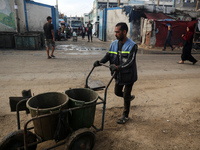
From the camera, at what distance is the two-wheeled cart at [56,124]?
202cm

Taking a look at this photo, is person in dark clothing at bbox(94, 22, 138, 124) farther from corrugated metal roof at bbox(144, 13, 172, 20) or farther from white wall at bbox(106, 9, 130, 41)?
white wall at bbox(106, 9, 130, 41)

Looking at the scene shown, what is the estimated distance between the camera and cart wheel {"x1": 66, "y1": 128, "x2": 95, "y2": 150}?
2168 millimetres

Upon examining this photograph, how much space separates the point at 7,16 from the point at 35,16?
2.94 meters

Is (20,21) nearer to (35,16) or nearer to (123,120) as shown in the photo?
(35,16)

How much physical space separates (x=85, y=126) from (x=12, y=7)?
14524 mm

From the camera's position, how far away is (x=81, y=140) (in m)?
2.30

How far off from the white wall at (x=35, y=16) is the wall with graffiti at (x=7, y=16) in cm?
179

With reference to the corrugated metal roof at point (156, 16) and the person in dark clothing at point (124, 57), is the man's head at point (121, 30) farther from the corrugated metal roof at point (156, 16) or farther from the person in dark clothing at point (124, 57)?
the corrugated metal roof at point (156, 16)

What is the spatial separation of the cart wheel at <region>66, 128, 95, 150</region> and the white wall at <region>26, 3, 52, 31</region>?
15.6 metres

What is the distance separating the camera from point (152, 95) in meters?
4.61

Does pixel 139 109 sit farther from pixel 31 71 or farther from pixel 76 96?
pixel 31 71

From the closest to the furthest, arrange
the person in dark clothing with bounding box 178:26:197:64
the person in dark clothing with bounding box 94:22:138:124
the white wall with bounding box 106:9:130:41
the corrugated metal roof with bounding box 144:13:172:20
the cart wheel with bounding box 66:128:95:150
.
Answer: the cart wheel with bounding box 66:128:95:150 < the person in dark clothing with bounding box 94:22:138:124 < the person in dark clothing with bounding box 178:26:197:64 < the corrugated metal roof with bounding box 144:13:172:20 < the white wall with bounding box 106:9:130:41

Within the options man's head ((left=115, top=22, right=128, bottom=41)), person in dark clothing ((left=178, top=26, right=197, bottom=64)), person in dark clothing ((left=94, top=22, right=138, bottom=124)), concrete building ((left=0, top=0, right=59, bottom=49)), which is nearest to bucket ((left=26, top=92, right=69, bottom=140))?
person in dark clothing ((left=94, top=22, right=138, bottom=124))

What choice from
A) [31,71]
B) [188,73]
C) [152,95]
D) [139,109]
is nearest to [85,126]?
[139,109]
